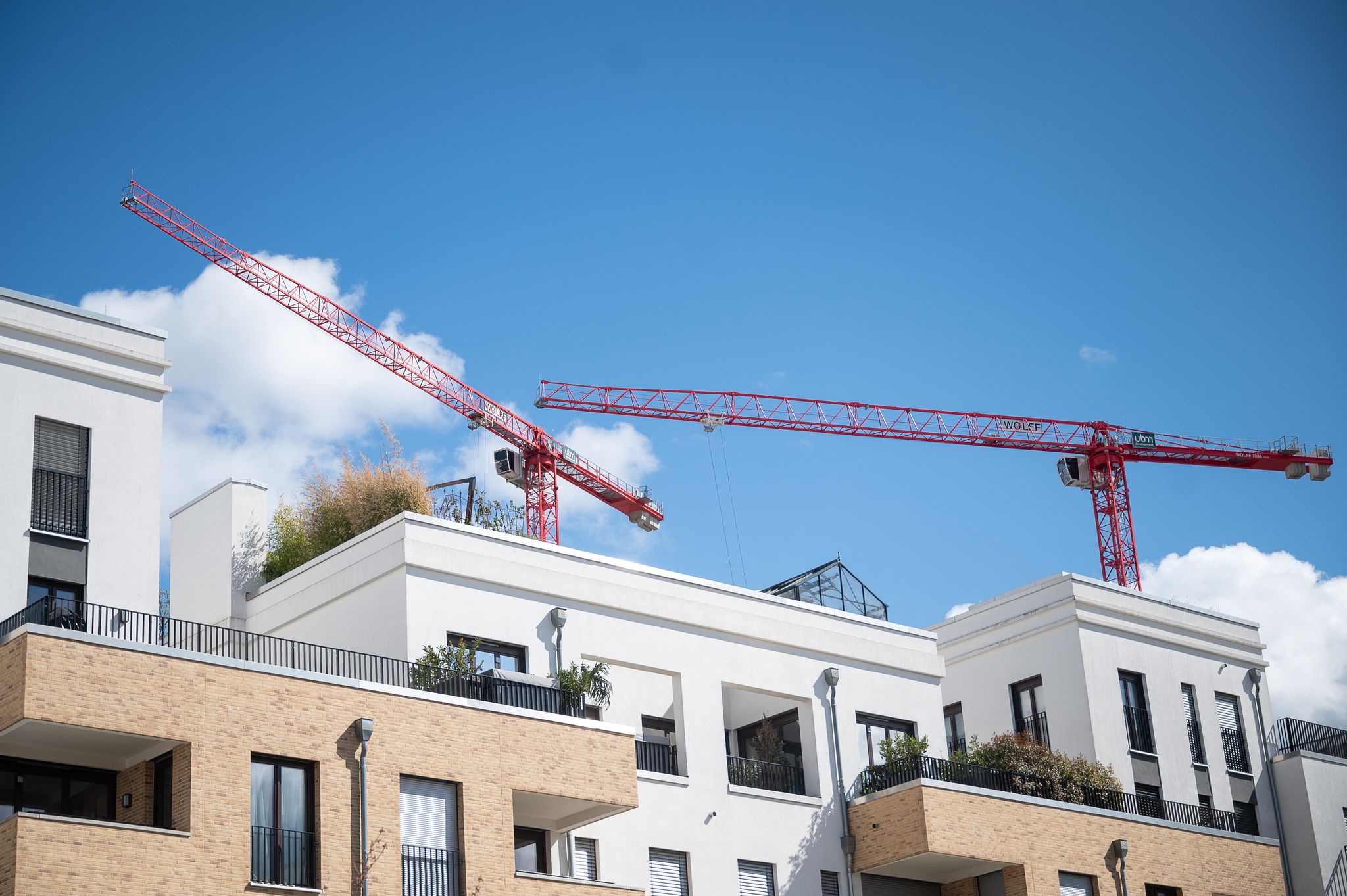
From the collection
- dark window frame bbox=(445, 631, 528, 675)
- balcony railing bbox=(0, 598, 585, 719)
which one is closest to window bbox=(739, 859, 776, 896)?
balcony railing bbox=(0, 598, 585, 719)

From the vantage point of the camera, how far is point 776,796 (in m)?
33.1

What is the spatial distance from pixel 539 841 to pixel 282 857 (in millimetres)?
6172

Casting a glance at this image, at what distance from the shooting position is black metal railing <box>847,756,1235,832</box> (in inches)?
1364

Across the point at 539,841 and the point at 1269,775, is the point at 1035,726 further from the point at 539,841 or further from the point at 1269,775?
the point at 539,841

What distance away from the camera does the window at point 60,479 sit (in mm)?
29219

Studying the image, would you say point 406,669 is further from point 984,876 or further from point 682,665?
point 984,876

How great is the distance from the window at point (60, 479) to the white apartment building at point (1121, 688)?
2318 cm

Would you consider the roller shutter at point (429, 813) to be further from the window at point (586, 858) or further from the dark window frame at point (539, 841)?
the window at point (586, 858)

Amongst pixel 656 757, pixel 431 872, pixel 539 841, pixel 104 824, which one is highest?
pixel 656 757

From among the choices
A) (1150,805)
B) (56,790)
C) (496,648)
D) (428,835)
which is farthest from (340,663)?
(1150,805)

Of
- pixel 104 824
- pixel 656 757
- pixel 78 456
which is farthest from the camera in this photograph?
pixel 656 757

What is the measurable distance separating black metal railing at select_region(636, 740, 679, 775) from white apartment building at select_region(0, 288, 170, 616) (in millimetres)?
9752

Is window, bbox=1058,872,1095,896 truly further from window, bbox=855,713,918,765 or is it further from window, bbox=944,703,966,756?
window, bbox=944,703,966,756

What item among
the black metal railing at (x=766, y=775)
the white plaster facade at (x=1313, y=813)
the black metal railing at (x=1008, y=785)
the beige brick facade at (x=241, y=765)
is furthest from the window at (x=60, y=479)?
the white plaster facade at (x=1313, y=813)
